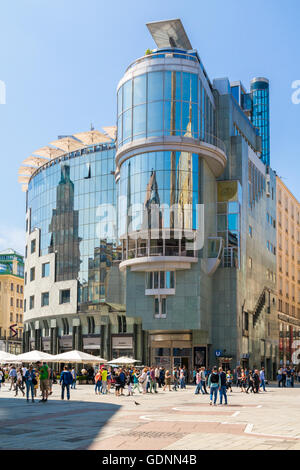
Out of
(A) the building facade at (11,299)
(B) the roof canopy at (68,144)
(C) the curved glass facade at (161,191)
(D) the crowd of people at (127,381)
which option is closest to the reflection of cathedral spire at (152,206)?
(C) the curved glass facade at (161,191)

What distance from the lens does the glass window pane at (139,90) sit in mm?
60312

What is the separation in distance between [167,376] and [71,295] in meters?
33.3

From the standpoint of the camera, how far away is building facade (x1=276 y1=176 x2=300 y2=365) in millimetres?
97500

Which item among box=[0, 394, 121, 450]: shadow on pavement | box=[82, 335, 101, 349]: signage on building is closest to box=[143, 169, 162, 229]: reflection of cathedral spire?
box=[82, 335, 101, 349]: signage on building

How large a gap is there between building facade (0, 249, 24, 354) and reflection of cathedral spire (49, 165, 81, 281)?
55.0 metres

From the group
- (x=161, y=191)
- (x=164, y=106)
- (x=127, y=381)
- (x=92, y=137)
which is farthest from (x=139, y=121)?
(x=127, y=381)

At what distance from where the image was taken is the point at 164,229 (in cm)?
5797

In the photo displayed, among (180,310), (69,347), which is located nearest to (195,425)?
(180,310)

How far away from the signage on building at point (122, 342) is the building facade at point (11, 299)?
62041mm

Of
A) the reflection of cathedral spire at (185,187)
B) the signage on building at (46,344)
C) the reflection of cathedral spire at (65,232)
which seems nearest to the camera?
the reflection of cathedral spire at (185,187)

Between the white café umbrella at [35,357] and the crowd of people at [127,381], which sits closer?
the crowd of people at [127,381]

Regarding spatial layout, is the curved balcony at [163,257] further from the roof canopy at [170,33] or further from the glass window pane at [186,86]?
the roof canopy at [170,33]

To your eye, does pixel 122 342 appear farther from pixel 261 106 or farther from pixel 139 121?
pixel 261 106

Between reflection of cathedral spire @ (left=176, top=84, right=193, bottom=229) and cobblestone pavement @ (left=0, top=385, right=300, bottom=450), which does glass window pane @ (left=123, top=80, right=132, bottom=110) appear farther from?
cobblestone pavement @ (left=0, top=385, right=300, bottom=450)
